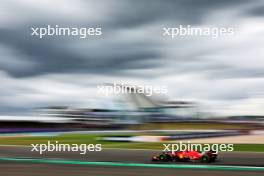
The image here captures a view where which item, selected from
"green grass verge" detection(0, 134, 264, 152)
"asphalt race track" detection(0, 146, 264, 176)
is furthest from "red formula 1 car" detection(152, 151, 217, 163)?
"green grass verge" detection(0, 134, 264, 152)

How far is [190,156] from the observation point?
11.1m

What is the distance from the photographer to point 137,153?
12141mm

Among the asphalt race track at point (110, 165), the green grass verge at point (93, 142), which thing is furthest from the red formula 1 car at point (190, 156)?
the green grass verge at point (93, 142)

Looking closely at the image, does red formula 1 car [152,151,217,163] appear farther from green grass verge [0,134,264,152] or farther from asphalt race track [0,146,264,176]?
green grass verge [0,134,264,152]

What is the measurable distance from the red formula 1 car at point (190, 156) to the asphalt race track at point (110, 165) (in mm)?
106

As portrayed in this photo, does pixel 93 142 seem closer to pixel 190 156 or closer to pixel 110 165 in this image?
pixel 110 165

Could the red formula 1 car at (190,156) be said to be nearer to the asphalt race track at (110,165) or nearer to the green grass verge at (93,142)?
the asphalt race track at (110,165)

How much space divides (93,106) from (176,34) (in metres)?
2.05

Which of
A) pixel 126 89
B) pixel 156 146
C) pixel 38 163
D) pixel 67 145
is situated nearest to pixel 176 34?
pixel 126 89

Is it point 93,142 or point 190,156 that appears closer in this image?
point 190,156

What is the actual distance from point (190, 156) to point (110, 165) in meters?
1.62

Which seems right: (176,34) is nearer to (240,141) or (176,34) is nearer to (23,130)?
(240,141)

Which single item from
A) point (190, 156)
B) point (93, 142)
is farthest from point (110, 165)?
point (190, 156)

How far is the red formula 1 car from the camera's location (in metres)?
11.2
